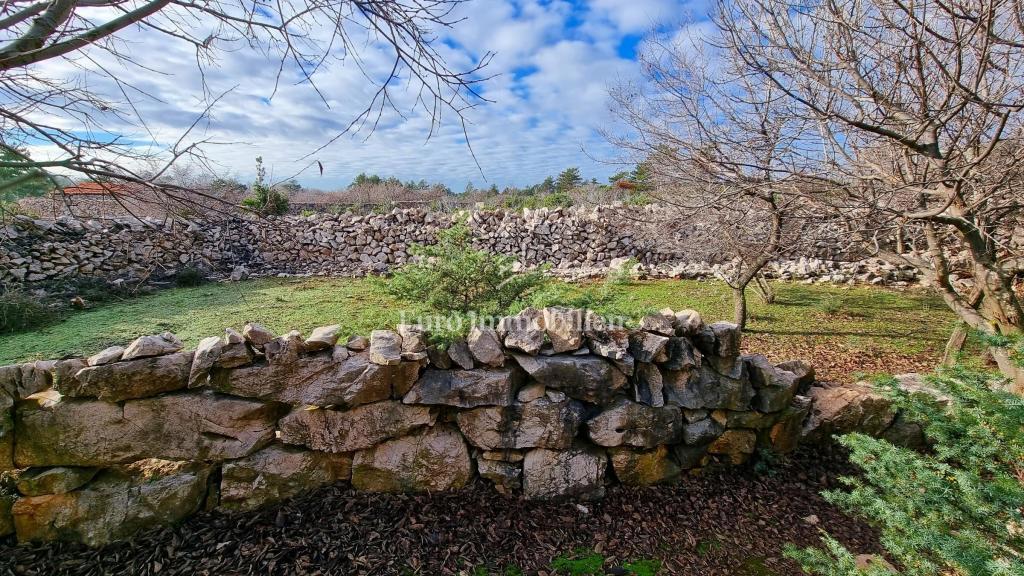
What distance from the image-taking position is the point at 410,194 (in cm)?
2052

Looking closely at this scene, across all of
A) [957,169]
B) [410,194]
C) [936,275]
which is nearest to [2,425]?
[957,169]

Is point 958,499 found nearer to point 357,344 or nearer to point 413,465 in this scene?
point 413,465

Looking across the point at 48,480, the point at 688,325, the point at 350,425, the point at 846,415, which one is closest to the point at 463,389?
the point at 350,425

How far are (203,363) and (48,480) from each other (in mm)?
887

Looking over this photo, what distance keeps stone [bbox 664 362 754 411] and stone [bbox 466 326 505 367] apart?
1.09m

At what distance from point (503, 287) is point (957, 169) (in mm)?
3092

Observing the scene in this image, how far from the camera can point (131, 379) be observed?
221 cm

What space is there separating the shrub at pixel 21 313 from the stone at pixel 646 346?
7578 millimetres

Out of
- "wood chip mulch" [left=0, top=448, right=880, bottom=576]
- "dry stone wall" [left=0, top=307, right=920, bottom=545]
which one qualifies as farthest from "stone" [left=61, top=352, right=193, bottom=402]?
"wood chip mulch" [left=0, top=448, right=880, bottom=576]

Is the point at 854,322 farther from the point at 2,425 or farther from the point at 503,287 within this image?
the point at 2,425

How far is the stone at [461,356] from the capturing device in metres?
2.59

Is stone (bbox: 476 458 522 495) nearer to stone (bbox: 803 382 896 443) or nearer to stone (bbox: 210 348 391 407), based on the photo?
stone (bbox: 210 348 391 407)

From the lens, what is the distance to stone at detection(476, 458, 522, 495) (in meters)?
2.68

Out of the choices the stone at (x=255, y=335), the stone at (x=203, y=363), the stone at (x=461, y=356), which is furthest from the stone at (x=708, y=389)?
the stone at (x=203, y=363)
